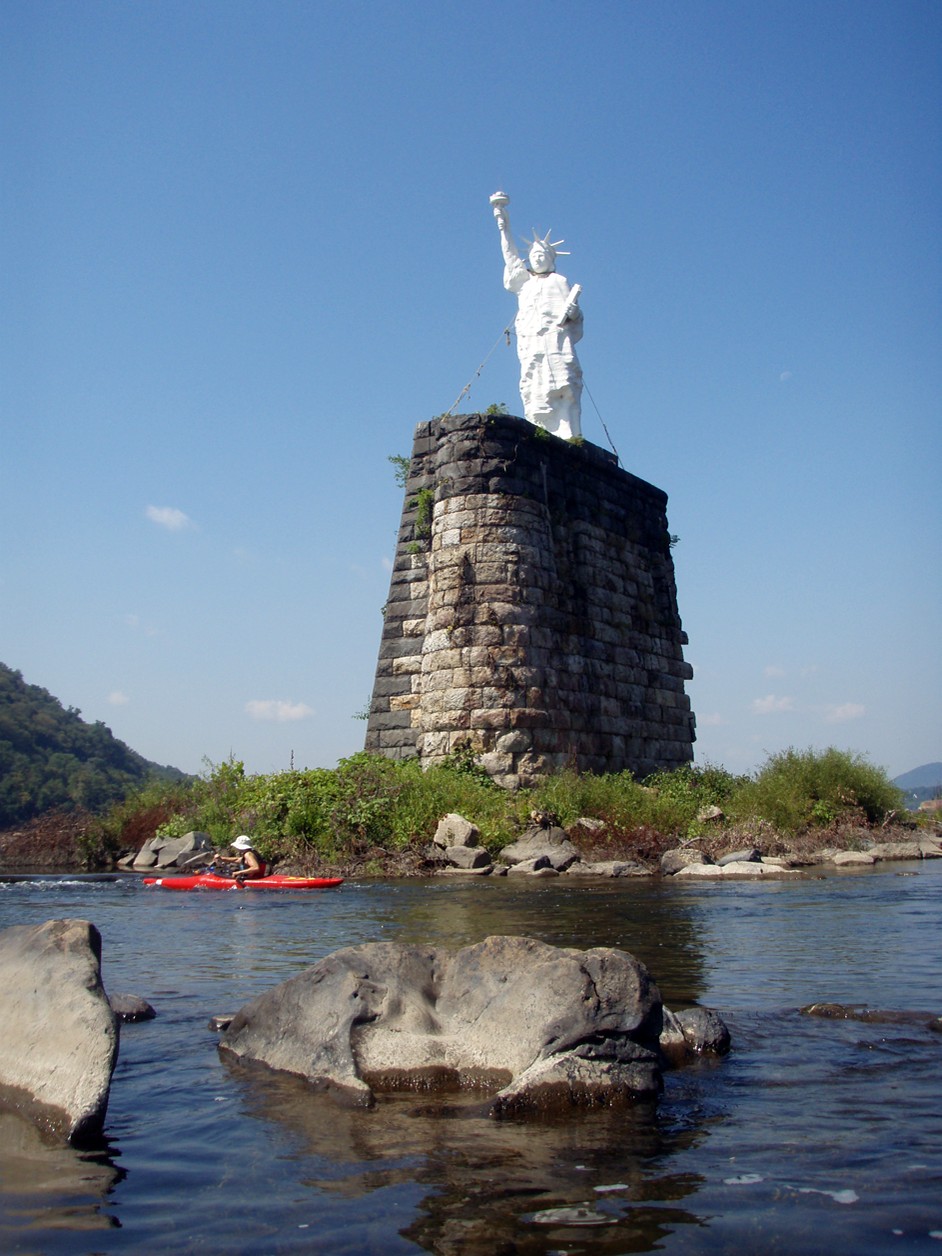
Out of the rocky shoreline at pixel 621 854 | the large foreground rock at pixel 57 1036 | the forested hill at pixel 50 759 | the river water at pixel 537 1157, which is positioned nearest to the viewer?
the river water at pixel 537 1157

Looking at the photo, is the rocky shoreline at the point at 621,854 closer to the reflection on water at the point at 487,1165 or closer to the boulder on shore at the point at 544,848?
the boulder on shore at the point at 544,848

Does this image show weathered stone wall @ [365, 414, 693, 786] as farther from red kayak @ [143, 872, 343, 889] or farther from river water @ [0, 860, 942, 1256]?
river water @ [0, 860, 942, 1256]

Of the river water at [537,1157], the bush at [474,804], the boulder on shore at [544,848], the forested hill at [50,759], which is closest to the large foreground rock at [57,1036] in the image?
the river water at [537,1157]

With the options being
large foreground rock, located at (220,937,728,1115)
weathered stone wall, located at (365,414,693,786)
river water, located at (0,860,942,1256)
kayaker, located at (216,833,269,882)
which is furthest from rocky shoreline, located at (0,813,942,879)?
large foreground rock, located at (220,937,728,1115)

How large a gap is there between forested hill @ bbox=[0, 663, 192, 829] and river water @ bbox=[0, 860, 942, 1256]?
2806 centimetres

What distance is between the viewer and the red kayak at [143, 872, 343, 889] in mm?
12617

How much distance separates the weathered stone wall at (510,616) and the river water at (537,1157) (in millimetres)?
9437

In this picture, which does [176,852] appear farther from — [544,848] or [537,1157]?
[537,1157]

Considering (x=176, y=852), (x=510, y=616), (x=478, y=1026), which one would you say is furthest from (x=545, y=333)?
(x=478, y=1026)

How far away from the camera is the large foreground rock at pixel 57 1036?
12.0 ft

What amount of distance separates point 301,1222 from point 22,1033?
5.05ft

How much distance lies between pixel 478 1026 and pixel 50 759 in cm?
4373

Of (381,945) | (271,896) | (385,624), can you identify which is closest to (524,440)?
(385,624)

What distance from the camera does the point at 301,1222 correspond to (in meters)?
2.89
